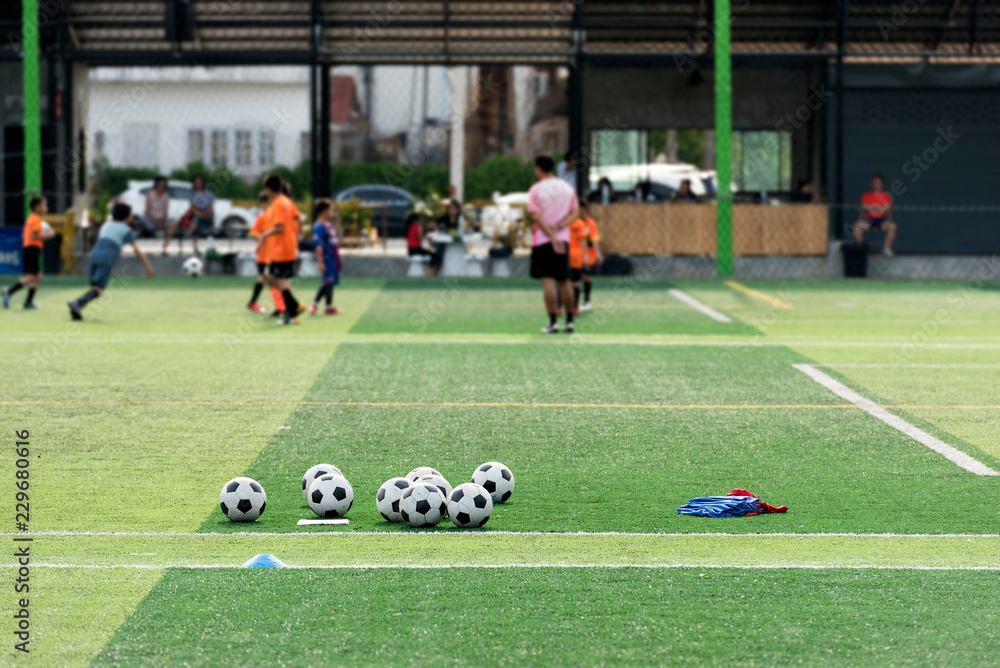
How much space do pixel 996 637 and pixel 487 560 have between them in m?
2.04

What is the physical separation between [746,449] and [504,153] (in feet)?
88.5

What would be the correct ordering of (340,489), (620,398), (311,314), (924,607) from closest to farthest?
(924,607) < (340,489) < (620,398) < (311,314)

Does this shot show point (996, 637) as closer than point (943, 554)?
Yes

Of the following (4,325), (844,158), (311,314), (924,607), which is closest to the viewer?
(924,607)

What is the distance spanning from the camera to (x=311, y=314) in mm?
17844

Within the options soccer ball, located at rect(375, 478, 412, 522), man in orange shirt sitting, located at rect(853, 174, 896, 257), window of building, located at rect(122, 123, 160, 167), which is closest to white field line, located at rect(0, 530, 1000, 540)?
soccer ball, located at rect(375, 478, 412, 522)

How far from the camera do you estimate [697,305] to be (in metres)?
19.6

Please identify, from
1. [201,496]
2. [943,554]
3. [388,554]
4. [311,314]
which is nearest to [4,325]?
[311,314]

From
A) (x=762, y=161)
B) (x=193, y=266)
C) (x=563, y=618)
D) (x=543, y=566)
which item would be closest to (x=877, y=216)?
(x=762, y=161)

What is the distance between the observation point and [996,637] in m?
4.67

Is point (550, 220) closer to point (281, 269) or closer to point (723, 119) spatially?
point (281, 269)

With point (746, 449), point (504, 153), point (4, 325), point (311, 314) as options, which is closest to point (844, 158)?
point (504, 153)

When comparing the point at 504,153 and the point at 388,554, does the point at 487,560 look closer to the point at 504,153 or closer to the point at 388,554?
the point at 388,554

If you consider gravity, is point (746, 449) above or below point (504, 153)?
below
